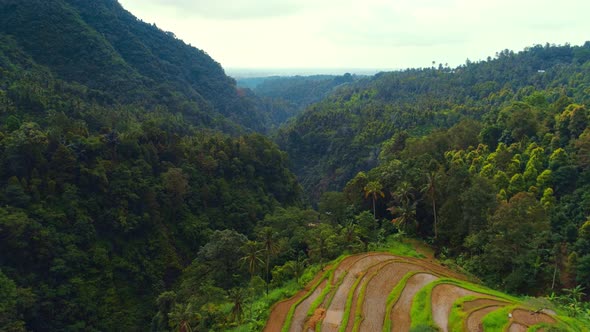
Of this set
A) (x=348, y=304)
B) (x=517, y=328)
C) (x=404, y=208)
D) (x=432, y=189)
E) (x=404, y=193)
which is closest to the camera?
(x=517, y=328)

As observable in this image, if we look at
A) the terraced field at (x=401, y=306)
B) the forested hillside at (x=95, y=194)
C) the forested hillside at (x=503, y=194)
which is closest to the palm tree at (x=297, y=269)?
the terraced field at (x=401, y=306)

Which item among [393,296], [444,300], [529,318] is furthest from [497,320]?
[393,296]

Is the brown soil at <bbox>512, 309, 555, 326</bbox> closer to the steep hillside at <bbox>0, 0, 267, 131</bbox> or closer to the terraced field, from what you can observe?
the terraced field

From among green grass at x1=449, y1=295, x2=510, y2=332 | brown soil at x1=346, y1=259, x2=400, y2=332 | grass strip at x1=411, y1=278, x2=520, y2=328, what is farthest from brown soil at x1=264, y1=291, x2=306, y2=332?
green grass at x1=449, y1=295, x2=510, y2=332

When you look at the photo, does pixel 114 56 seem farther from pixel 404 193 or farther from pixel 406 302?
pixel 406 302

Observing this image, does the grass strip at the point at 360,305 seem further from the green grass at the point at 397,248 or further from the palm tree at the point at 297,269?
the palm tree at the point at 297,269
